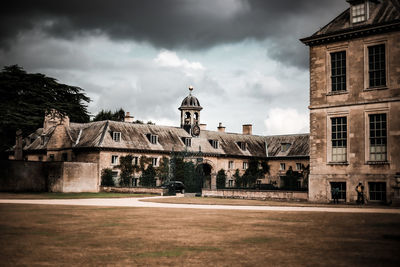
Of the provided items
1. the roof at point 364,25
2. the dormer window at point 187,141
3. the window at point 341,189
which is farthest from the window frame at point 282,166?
the roof at point 364,25

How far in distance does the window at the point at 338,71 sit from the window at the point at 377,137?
279 cm

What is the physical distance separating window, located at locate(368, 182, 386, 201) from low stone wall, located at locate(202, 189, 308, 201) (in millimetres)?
4253

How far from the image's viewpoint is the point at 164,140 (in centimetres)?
5744

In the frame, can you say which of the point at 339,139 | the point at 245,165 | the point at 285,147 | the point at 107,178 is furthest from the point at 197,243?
the point at 285,147

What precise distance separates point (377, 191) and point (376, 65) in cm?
745

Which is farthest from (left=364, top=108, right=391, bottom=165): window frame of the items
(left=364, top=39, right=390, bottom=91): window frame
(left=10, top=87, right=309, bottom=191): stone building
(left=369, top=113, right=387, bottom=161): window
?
(left=10, top=87, right=309, bottom=191): stone building

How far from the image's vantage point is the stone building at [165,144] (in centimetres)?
5178

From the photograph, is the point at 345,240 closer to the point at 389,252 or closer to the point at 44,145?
the point at 389,252

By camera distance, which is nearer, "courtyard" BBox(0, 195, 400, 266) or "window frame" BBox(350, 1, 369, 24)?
"courtyard" BBox(0, 195, 400, 266)

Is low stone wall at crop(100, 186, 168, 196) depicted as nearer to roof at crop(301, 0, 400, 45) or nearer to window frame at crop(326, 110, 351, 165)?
window frame at crop(326, 110, 351, 165)

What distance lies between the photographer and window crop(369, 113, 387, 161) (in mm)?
27453

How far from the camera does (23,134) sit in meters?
44.5

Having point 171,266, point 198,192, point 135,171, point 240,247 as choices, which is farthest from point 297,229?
point 135,171

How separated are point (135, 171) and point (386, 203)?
31.7 m
